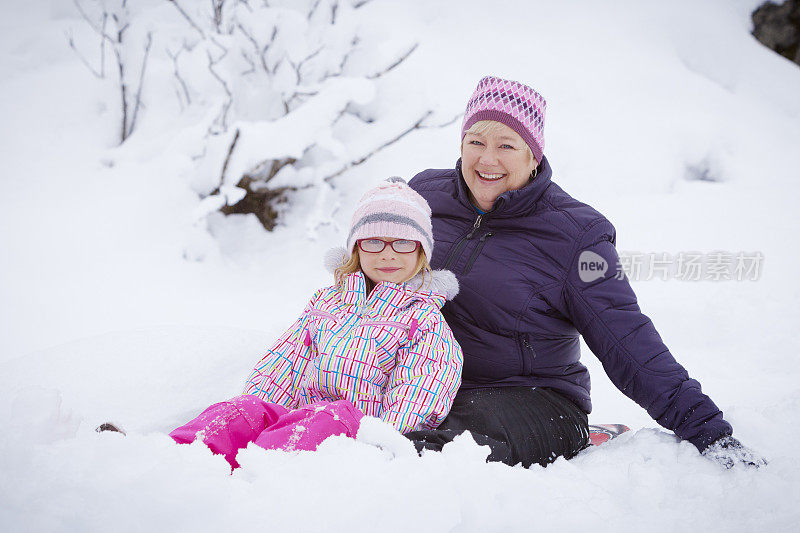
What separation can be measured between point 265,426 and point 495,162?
110cm

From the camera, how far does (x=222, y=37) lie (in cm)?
400

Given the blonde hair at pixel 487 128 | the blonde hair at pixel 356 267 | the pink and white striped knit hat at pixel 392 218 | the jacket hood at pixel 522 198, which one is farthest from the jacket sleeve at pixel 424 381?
the blonde hair at pixel 487 128

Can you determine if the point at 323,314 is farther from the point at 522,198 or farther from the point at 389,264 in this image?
the point at 522,198

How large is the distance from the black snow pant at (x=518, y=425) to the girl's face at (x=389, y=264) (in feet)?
1.49

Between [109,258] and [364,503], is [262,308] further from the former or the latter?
[364,503]

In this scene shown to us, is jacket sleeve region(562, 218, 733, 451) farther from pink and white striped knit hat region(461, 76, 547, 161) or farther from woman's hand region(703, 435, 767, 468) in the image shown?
pink and white striped knit hat region(461, 76, 547, 161)

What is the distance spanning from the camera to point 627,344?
5.27ft

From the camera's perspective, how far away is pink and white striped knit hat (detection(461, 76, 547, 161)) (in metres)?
1.83

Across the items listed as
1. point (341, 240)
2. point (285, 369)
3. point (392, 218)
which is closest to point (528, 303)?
point (392, 218)

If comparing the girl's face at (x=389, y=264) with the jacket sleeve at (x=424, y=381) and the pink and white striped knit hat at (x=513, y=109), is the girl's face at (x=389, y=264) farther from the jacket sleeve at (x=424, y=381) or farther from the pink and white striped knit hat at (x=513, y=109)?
the pink and white striped knit hat at (x=513, y=109)

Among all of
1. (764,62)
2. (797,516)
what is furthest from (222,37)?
(764,62)

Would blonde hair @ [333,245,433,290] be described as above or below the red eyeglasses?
below

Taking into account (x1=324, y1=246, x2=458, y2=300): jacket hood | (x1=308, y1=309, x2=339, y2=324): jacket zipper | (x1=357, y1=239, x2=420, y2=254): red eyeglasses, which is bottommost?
(x1=308, y1=309, x2=339, y2=324): jacket zipper

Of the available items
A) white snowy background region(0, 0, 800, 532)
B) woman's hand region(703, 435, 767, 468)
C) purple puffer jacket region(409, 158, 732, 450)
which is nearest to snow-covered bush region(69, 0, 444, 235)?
white snowy background region(0, 0, 800, 532)
